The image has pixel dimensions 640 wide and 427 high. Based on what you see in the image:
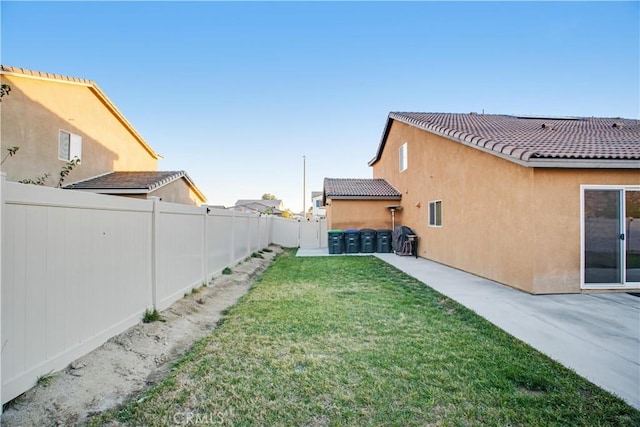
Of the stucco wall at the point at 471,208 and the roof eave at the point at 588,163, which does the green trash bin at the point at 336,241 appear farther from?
the roof eave at the point at 588,163

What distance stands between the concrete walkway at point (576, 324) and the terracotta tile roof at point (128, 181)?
11912mm

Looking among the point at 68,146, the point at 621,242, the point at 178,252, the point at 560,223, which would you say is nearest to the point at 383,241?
the point at 560,223

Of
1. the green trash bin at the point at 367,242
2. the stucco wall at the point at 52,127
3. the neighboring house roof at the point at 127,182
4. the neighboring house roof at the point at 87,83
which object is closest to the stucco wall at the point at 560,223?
the green trash bin at the point at 367,242

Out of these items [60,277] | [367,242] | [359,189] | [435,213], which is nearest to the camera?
[60,277]

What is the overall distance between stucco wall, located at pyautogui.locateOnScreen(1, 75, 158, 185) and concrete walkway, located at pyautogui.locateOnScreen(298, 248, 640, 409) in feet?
45.7

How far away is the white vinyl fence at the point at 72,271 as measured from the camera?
243cm

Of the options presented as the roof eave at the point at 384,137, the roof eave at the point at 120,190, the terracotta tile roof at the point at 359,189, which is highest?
the roof eave at the point at 384,137

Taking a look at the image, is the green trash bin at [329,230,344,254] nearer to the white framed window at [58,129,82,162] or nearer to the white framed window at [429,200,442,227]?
the white framed window at [429,200,442,227]

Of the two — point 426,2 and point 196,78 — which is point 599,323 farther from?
point 196,78

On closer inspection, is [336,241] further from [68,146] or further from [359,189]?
[68,146]

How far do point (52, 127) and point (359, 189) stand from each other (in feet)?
43.8

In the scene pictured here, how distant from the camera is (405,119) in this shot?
1334cm

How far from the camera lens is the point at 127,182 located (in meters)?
13.8

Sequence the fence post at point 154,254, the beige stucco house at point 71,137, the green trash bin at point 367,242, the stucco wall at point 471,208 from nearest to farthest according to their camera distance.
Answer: the fence post at point 154,254
the stucco wall at point 471,208
the beige stucco house at point 71,137
the green trash bin at point 367,242
